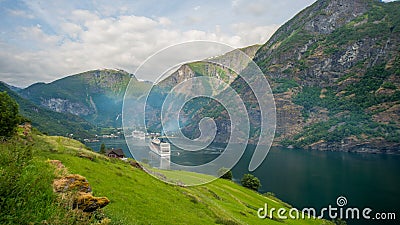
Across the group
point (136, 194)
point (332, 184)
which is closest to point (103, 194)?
point (136, 194)

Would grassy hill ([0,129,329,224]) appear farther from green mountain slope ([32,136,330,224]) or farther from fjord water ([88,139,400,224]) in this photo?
fjord water ([88,139,400,224])

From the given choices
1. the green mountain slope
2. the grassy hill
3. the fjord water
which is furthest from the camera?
the fjord water

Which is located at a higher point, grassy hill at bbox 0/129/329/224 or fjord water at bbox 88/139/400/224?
grassy hill at bbox 0/129/329/224

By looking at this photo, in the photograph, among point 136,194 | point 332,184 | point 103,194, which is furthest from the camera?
point 332,184

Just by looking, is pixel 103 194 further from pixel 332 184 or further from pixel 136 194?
pixel 332 184

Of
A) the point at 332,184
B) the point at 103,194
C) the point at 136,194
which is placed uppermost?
the point at 103,194

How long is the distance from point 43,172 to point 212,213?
13.4m

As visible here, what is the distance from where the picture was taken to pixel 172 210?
16.3 m

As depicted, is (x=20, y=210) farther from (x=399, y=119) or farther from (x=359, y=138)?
(x=399, y=119)

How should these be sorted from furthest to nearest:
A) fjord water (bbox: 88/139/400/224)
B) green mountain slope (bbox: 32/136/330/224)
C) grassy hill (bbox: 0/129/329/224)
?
fjord water (bbox: 88/139/400/224)
green mountain slope (bbox: 32/136/330/224)
grassy hill (bbox: 0/129/329/224)

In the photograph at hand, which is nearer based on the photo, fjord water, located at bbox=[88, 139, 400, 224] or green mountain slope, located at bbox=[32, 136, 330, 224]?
green mountain slope, located at bbox=[32, 136, 330, 224]

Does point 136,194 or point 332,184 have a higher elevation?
point 136,194

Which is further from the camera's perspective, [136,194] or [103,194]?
[136,194]

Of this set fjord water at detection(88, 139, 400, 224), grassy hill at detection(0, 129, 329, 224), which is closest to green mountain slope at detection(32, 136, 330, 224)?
grassy hill at detection(0, 129, 329, 224)
